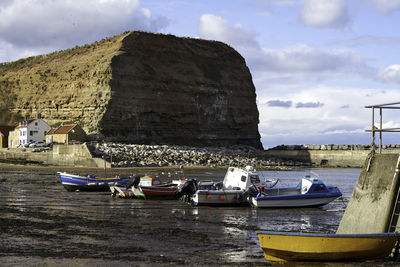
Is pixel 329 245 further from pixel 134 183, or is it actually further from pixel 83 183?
pixel 83 183

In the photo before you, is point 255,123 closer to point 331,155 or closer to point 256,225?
point 331,155

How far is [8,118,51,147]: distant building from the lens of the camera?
8812 centimetres

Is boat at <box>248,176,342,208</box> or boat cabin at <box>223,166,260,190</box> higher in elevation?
boat cabin at <box>223,166,260,190</box>

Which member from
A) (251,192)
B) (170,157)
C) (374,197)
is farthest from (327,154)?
(374,197)

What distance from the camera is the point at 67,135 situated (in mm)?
80375

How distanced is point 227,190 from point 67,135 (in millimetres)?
53893

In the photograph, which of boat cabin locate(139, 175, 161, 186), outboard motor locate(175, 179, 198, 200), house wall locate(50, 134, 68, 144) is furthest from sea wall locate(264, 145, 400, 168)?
outboard motor locate(175, 179, 198, 200)

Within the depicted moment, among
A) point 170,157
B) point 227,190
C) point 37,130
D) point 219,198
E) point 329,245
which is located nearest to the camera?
point 329,245

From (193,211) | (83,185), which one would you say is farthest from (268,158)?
(193,211)

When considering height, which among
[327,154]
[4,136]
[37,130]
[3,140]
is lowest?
[327,154]

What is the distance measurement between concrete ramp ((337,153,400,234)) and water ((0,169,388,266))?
2.83 meters

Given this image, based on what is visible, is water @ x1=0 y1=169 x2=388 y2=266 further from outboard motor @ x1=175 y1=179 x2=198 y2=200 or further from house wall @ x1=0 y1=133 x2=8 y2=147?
house wall @ x1=0 y1=133 x2=8 y2=147

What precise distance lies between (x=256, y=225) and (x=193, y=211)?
566 centimetres

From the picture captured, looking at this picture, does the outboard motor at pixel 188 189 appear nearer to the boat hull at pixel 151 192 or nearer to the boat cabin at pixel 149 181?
the boat hull at pixel 151 192
